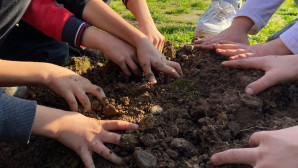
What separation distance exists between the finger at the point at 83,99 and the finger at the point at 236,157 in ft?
2.94

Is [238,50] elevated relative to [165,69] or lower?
elevated

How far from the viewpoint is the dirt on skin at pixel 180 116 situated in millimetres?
1776

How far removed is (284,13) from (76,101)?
6.28 metres

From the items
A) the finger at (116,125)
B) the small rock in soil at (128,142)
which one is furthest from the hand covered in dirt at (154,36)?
the small rock in soil at (128,142)

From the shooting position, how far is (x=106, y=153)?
1.76 meters

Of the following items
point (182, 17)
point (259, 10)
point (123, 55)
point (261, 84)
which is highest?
point (259, 10)

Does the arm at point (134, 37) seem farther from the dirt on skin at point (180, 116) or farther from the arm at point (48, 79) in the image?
the arm at point (48, 79)

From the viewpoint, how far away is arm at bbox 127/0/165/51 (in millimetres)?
2836

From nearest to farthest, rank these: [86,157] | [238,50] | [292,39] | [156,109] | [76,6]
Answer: [86,157]
[156,109]
[292,39]
[238,50]
[76,6]

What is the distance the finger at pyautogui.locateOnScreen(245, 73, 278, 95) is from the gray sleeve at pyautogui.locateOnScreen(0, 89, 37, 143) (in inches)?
55.4

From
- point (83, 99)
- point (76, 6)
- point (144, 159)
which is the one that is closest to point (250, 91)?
point (144, 159)

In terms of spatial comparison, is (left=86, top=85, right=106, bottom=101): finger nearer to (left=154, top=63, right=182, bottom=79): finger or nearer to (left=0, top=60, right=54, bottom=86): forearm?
(left=0, top=60, right=54, bottom=86): forearm

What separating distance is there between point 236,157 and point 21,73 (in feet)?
4.70

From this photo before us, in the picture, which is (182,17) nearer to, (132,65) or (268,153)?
(132,65)
